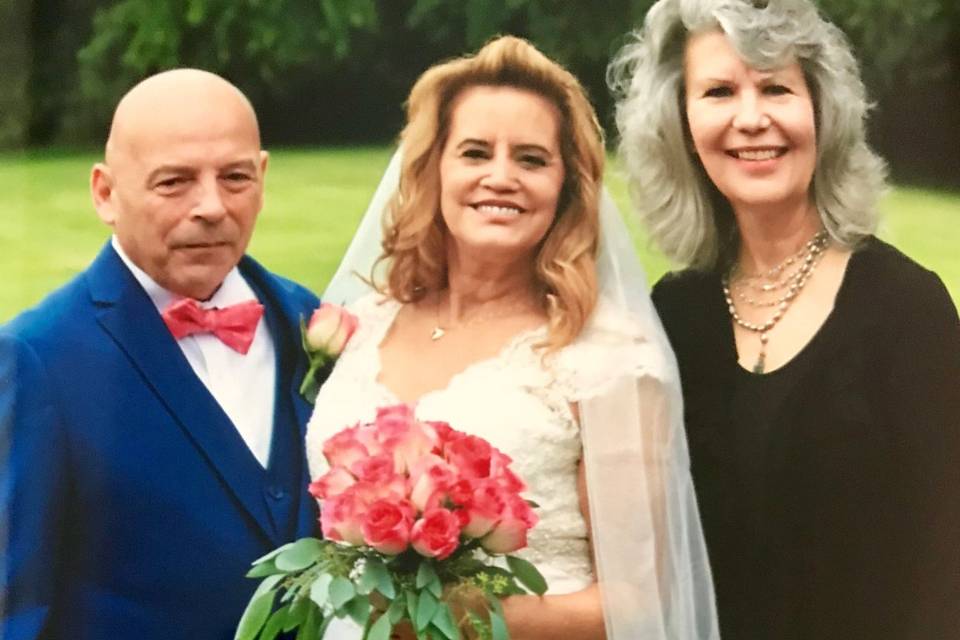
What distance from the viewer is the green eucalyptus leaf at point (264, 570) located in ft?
5.19

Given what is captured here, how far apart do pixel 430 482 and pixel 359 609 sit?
0.65 feet

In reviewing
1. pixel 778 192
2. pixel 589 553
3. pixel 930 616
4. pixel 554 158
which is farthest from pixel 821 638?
pixel 554 158

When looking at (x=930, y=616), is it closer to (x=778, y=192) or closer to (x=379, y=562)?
(x=778, y=192)

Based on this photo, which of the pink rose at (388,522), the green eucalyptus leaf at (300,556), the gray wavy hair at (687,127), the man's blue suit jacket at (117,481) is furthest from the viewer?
the gray wavy hair at (687,127)

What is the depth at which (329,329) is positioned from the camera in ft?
6.04

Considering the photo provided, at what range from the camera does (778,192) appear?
1.83 meters

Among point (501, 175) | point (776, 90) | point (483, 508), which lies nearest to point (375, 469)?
point (483, 508)

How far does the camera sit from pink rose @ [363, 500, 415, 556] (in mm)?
1396

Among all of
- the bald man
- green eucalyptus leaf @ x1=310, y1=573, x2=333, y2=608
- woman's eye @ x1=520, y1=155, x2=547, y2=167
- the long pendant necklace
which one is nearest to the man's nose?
the bald man

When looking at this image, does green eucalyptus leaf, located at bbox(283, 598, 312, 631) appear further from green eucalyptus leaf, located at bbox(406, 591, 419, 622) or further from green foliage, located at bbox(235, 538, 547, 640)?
green eucalyptus leaf, located at bbox(406, 591, 419, 622)

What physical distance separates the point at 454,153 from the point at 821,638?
0.90 meters

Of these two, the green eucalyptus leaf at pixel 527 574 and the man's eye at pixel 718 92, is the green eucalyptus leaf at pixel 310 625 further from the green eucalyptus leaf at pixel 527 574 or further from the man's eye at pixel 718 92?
the man's eye at pixel 718 92

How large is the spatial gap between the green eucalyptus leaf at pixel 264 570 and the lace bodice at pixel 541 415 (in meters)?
0.19

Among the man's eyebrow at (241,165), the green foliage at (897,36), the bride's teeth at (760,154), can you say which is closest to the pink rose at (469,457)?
the man's eyebrow at (241,165)
